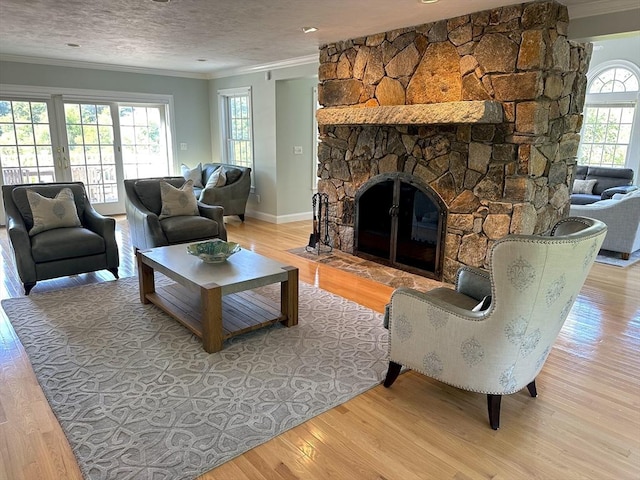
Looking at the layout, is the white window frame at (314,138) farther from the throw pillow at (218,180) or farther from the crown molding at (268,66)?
the throw pillow at (218,180)

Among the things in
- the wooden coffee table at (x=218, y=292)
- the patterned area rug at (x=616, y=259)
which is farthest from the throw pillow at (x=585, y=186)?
the wooden coffee table at (x=218, y=292)

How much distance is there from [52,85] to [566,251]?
23.7 feet

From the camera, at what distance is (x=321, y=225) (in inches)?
224

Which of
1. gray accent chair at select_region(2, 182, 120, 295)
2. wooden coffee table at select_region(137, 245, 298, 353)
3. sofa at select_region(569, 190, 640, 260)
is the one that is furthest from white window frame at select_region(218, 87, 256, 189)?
sofa at select_region(569, 190, 640, 260)

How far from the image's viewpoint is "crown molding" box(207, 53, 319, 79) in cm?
588

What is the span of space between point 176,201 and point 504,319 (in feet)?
12.8

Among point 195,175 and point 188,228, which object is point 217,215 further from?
point 195,175

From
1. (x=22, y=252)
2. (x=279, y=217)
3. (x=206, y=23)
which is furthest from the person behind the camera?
(x=279, y=217)

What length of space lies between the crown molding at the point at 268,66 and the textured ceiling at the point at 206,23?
3.7 inches

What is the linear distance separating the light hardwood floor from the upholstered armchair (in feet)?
0.51

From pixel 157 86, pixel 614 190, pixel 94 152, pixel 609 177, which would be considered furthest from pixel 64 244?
pixel 609 177

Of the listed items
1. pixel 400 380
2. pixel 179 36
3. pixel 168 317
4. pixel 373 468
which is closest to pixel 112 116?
pixel 179 36

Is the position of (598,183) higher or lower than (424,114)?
lower

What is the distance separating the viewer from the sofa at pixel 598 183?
23.7ft
